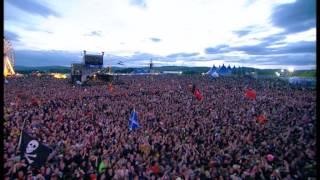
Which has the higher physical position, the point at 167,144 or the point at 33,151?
the point at 33,151

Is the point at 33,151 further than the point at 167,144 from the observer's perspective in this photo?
No

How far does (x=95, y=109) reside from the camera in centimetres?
2173

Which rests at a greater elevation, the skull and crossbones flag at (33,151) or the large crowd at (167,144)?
the skull and crossbones flag at (33,151)

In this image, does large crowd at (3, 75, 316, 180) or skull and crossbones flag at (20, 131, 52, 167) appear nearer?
skull and crossbones flag at (20, 131, 52, 167)

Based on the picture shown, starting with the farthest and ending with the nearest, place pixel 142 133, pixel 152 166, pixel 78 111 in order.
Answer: pixel 78 111 < pixel 142 133 < pixel 152 166

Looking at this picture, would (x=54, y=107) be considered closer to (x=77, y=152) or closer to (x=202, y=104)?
(x=202, y=104)

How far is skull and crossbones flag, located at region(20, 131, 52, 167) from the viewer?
960 cm

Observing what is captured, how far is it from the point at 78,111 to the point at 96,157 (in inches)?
356

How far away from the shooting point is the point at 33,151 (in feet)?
31.6

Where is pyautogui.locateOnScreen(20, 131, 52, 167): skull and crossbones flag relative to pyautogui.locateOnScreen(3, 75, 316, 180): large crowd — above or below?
above

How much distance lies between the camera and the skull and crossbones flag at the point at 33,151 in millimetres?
9602

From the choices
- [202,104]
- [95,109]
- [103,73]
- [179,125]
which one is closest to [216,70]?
[103,73]

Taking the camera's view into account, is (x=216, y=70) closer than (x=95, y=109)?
No

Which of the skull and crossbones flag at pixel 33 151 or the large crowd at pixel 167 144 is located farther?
the large crowd at pixel 167 144
